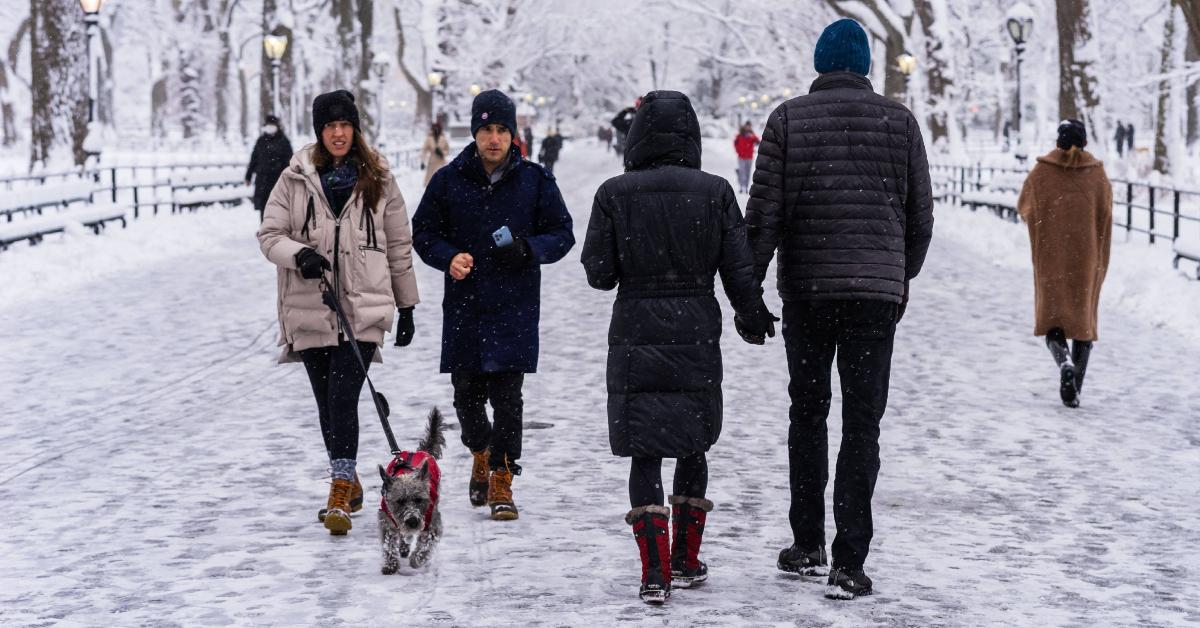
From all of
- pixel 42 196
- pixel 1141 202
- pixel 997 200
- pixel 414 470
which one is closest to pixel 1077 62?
pixel 997 200

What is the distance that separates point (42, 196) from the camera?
20.5 m

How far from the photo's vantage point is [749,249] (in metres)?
5.37

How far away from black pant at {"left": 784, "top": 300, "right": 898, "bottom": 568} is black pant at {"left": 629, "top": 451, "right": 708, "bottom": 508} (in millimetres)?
410

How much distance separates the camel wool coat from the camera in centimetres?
966

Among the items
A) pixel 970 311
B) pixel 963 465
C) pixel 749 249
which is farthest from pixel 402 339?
pixel 970 311

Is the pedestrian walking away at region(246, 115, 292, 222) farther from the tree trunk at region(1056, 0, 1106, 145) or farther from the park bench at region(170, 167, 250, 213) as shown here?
the tree trunk at region(1056, 0, 1106, 145)

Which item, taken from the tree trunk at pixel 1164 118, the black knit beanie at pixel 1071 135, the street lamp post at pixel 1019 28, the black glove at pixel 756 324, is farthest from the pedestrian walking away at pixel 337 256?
the tree trunk at pixel 1164 118

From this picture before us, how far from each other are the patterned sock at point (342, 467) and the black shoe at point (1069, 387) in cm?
510

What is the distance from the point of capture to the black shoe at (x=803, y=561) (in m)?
5.78

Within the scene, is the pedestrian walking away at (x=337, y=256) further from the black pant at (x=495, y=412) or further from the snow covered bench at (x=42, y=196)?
the snow covered bench at (x=42, y=196)

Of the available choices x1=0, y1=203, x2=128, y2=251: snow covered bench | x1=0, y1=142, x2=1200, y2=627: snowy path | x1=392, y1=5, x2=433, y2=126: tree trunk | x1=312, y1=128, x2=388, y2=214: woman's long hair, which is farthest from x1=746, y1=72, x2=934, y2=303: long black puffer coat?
x1=392, y1=5, x2=433, y2=126: tree trunk

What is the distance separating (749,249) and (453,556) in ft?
6.04

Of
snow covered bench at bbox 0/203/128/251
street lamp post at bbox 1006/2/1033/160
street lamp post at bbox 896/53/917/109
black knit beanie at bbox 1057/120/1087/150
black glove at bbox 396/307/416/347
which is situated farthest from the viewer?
street lamp post at bbox 896/53/917/109

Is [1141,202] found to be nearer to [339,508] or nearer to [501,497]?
[501,497]
